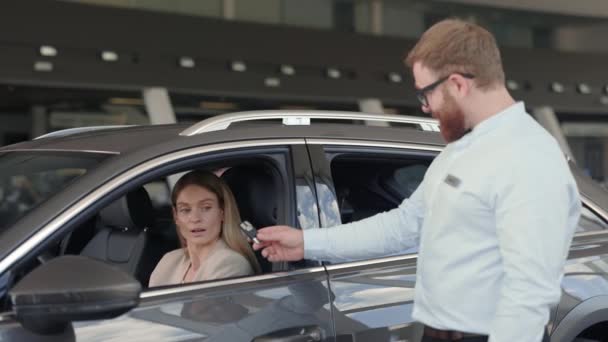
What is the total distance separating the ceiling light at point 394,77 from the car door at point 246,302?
20018 millimetres

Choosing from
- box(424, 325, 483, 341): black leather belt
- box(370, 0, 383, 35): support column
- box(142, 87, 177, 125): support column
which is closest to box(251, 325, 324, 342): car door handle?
box(424, 325, 483, 341): black leather belt

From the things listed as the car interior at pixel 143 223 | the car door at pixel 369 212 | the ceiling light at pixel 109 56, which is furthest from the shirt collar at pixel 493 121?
the ceiling light at pixel 109 56

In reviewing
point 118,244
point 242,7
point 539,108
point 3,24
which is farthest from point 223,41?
point 118,244

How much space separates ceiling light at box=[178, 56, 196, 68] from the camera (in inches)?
772

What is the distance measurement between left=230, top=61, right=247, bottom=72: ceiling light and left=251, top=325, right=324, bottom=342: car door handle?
1766cm

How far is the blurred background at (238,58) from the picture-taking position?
18062 mm

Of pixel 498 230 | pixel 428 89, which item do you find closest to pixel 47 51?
pixel 428 89

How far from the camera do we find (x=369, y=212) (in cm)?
384

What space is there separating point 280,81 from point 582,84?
10.2m

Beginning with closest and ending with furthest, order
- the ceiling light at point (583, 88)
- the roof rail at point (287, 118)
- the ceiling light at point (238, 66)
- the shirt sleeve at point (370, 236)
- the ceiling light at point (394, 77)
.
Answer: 1. the shirt sleeve at point (370, 236)
2. the roof rail at point (287, 118)
3. the ceiling light at point (238, 66)
4. the ceiling light at point (394, 77)
5. the ceiling light at point (583, 88)

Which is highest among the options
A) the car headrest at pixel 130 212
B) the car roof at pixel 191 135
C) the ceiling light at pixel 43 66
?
the ceiling light at pixel 43 66

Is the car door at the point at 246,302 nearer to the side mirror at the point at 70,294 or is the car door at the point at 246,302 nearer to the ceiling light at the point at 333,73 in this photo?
the side mirror at the point at 70,294

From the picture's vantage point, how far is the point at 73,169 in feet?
10.6

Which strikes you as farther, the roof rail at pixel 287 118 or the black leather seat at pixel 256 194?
the black leather seat at pixel 256 194
